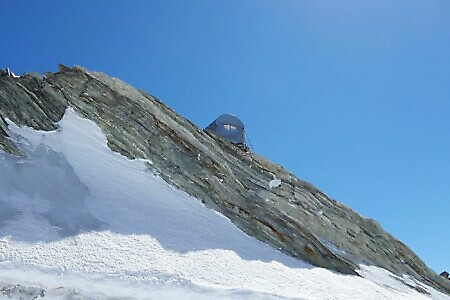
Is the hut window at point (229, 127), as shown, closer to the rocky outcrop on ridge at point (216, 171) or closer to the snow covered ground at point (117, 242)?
the rocky outcrop on ridge at point (216, 171)

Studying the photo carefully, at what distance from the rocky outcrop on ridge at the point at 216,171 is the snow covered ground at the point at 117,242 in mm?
869

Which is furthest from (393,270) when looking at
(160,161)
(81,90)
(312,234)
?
(81,90)

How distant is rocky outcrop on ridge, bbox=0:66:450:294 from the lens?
814 inches

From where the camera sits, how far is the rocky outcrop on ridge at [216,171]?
67.9ft

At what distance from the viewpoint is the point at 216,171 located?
23.4 metres

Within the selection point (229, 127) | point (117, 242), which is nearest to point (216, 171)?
point (117, 242)

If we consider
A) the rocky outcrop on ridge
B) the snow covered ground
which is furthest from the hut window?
the snow covered ground

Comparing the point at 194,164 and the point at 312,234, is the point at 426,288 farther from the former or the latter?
the point at 194,164

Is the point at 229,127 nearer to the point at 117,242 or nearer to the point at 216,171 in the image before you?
the point at 216,171

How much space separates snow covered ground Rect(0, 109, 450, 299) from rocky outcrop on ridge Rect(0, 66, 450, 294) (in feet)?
2.85

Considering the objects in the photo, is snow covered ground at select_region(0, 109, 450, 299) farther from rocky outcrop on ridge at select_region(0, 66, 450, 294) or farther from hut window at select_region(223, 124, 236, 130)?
hut window at select_region(223, 124, 236, 130)

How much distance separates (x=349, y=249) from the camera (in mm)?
22922

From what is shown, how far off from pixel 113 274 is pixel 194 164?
34.6 ft

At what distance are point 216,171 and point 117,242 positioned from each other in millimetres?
8803
